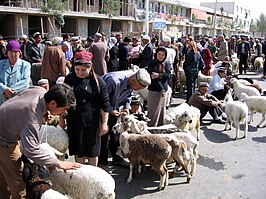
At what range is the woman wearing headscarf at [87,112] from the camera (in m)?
3.82

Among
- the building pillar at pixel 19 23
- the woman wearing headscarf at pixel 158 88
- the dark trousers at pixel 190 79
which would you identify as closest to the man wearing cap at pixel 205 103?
the dark trousers at pixel 190 79

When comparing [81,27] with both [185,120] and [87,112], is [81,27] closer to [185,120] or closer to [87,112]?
[185,120]

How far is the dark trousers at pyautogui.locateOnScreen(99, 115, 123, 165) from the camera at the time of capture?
16.1 feet

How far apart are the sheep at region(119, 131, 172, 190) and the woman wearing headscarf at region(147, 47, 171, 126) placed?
1.45 metres

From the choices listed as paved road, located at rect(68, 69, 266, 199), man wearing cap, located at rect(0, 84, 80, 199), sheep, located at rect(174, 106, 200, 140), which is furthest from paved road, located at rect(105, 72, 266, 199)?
man wearing cap, located at rect(0, 84, 80, 199)

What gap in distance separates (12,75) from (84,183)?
241cm

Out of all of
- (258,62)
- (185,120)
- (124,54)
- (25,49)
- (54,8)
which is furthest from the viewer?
(54,8)

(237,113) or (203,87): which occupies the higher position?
(203,87)

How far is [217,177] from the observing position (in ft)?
17.2

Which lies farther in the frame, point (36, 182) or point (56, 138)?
point (56, 138)

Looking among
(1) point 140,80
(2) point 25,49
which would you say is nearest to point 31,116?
(1) point 140,80

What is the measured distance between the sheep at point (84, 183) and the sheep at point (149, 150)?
128 centimetres

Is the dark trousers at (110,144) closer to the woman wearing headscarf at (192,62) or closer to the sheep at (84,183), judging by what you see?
the sheep at (84,183)

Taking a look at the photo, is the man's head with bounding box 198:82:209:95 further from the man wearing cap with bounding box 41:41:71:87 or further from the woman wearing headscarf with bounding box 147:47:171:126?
the man wearing cap with bounding box 41:41:71:87
